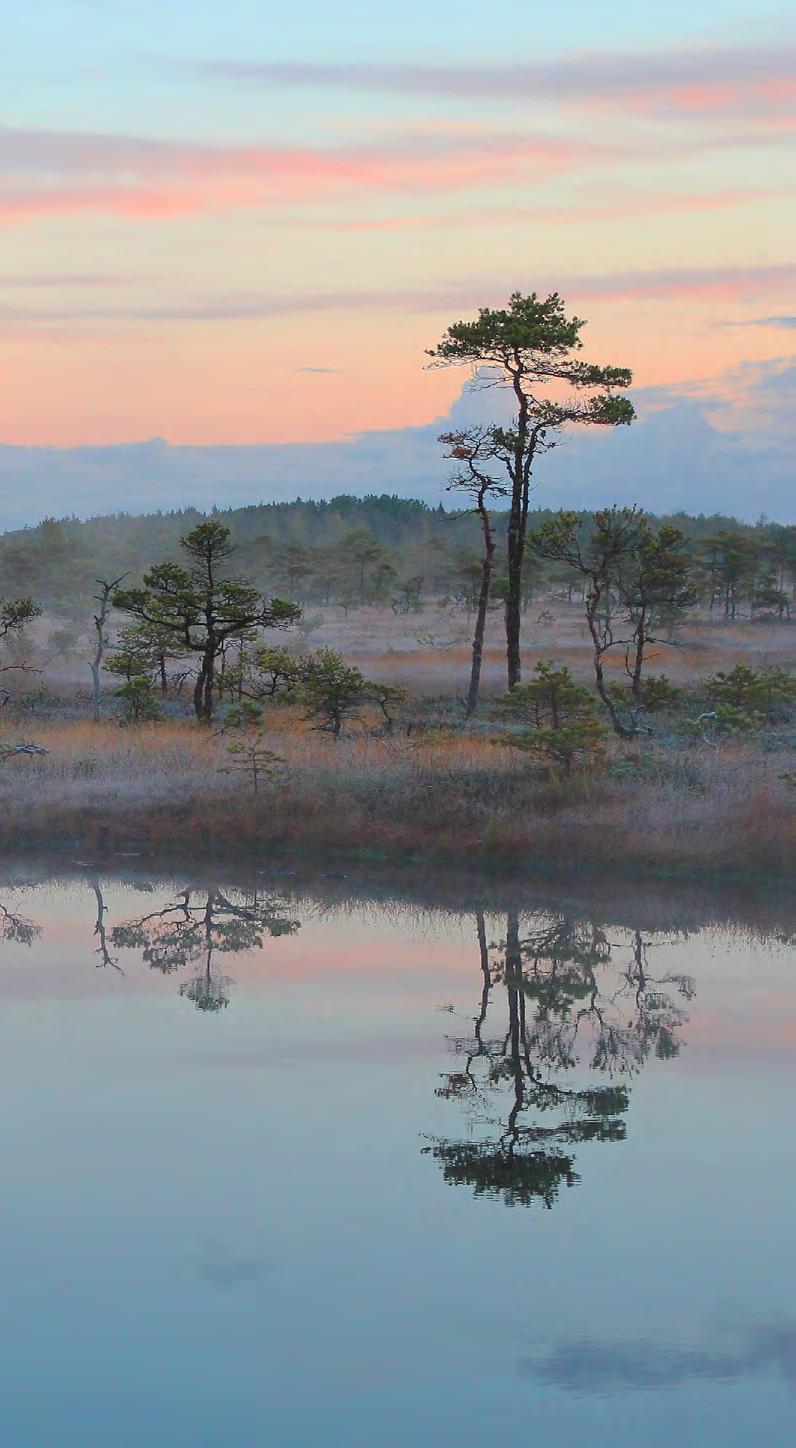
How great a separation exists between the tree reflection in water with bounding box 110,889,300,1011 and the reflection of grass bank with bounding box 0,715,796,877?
2562 millimetres

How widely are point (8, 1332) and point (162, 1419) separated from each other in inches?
51.2

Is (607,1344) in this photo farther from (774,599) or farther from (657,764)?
(774,599)

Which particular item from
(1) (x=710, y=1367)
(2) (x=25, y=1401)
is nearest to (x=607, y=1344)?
(1) (x=710, y=1367)

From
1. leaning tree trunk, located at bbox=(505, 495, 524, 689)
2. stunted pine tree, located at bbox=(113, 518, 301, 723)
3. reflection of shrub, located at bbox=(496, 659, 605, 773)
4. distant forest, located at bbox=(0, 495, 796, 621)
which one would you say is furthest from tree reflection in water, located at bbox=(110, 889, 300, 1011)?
distant forest, located at bbox=(0, 495, 796, 621)

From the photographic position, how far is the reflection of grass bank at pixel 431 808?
73.7ft

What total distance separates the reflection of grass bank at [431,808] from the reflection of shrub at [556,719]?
0.50 m

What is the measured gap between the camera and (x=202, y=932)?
1973 centimetres

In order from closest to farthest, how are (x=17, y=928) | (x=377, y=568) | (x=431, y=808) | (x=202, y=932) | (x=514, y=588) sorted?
(x=202, y=932) → (x=17, y=928) → (x=431, y=808) → (x=514, y=588) → (x=377, y=568)

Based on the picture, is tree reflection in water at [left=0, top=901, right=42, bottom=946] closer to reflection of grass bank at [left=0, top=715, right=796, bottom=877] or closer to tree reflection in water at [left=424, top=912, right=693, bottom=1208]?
reflection of grass bank at [left=0, top=715, right=796, bottom=877]

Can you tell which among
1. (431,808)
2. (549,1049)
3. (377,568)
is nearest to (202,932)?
A: (431,808)

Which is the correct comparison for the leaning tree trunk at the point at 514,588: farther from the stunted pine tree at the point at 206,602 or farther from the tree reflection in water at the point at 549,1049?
the tree reflection in water at the point at 549,1049

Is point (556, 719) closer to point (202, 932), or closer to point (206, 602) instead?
point (202, 932)

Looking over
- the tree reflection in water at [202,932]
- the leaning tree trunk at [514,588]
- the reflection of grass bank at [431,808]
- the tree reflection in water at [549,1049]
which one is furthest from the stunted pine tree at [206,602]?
the tree reflection in water at [549,1049]

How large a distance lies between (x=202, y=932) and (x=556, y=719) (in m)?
8.70
